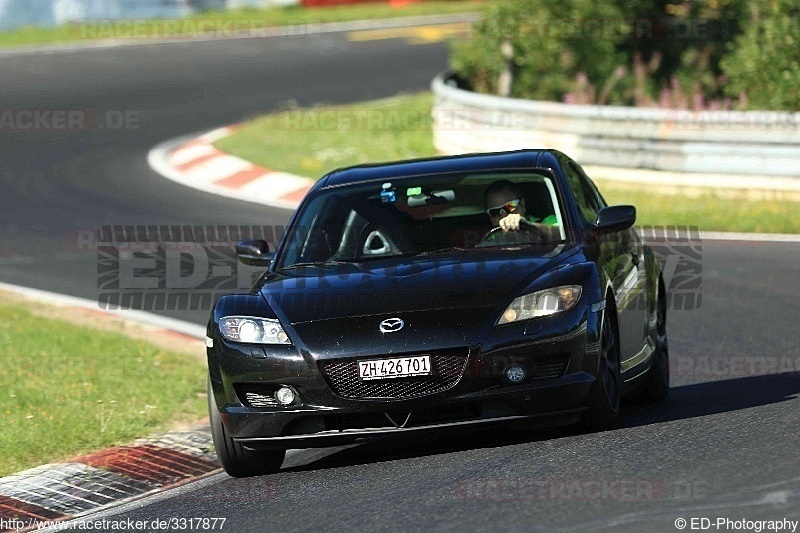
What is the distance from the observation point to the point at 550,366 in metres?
7.22

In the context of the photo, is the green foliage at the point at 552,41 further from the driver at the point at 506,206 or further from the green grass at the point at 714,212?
the driver at the point at 506,206

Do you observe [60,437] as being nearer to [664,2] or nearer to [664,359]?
[664,359]

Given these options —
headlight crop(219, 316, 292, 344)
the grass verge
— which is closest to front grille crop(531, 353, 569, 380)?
headlight crop(219, 316, 292, 344)

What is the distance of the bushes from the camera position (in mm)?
20266

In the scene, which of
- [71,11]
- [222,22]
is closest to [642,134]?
[222,22]

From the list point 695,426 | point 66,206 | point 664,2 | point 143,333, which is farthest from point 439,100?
point 695,426

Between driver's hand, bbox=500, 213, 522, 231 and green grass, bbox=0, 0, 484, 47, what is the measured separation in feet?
91.1

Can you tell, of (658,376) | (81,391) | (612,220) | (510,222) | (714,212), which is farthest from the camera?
(714,212)

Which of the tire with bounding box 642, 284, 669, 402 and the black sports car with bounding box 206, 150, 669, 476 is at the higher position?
the black sports car with bounding box 206, 150, 669, 476

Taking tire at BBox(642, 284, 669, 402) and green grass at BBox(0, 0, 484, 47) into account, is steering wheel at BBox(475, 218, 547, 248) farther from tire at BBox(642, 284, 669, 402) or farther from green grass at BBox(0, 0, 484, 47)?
green grass at BBox(0, 0, 484, 47)

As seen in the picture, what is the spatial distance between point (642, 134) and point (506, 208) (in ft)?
29.6

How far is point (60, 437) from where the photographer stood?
874 centimetres

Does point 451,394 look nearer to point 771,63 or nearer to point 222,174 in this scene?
point 771,63

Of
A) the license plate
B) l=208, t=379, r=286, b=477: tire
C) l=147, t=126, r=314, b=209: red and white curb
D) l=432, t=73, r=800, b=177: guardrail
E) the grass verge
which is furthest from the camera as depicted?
l=147, t=126, r=314, b=209: red and white curb
